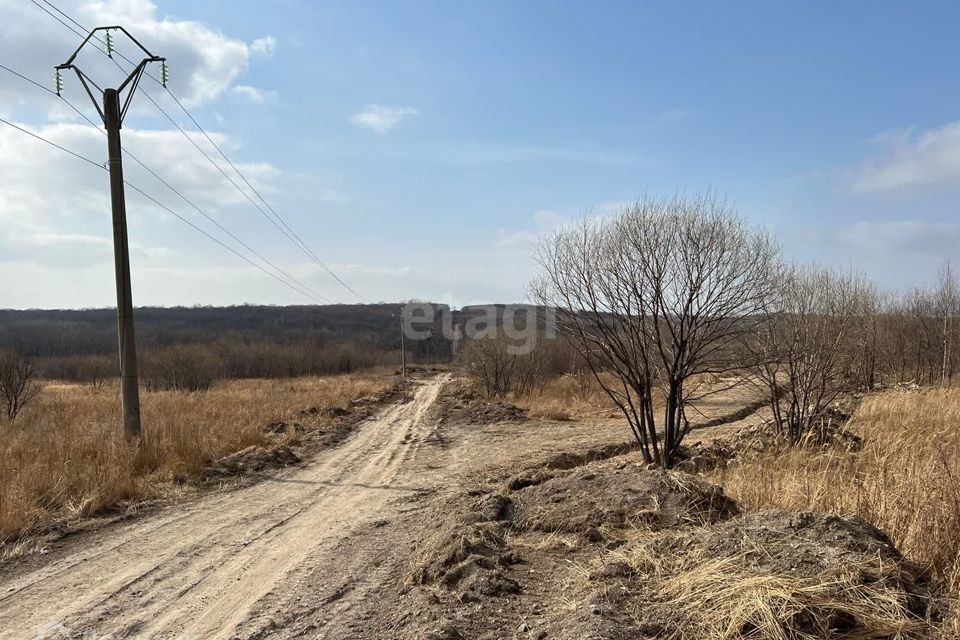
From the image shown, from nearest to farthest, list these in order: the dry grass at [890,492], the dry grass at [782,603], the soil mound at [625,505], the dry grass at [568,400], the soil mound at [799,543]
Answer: the dry grass at [782,603] → the soil mound at [799,543] → the dry grass at [890,492] → the soil mound at [625,505] → the dry grass at [568,400]

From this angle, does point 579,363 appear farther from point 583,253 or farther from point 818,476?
point 818,476

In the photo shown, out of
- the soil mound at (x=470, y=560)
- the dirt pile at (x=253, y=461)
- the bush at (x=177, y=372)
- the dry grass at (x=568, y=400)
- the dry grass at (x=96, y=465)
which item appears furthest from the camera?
the bush at (x=177, y=372)

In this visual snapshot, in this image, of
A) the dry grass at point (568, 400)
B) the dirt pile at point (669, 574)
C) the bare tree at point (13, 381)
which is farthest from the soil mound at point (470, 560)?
the bare tree at point (13, 381)

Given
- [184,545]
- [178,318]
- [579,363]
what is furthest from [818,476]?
[178,318]

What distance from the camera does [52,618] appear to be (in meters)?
4.59

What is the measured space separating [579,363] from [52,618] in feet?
111

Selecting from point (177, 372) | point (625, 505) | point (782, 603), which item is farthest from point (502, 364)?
point (782, 603)

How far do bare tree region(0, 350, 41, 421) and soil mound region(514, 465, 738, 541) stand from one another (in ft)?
72.0

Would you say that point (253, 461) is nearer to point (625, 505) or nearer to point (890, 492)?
point (625, 505)

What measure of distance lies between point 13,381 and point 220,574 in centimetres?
2153

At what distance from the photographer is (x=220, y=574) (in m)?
5.53

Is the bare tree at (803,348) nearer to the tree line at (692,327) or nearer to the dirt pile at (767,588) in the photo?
the tree line at (692,327)

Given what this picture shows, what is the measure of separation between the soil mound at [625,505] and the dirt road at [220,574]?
5.77 ft

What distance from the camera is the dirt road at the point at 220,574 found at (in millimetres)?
4469
